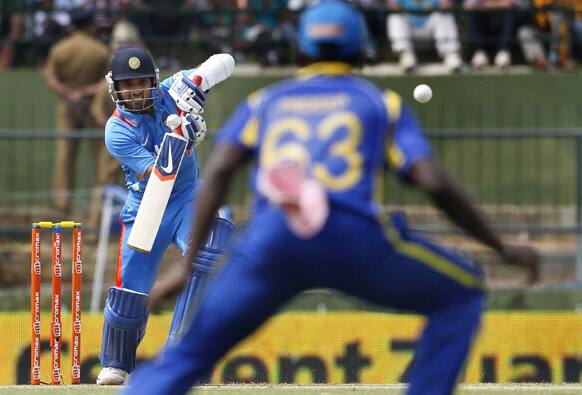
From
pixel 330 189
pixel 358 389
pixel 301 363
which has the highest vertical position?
pixel 330 189

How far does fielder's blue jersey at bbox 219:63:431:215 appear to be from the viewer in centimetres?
460

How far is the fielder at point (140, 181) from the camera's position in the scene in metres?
8.33

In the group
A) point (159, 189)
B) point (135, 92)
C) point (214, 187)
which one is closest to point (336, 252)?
point (214, 187)

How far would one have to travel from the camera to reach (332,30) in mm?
4805

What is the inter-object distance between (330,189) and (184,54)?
435 inches

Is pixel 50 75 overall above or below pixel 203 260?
above

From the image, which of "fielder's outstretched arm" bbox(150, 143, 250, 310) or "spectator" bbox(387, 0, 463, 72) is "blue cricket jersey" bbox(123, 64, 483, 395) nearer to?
"fielder's outstretched arm" bbox(150, 143, 250, 310)

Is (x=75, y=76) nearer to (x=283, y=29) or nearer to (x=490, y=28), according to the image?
(x=283, y=29)

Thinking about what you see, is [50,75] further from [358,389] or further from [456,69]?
[358,389]

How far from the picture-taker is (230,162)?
4793 mm

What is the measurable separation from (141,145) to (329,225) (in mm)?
4024

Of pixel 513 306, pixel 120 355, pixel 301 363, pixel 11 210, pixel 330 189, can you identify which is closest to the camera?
pixel 330 189

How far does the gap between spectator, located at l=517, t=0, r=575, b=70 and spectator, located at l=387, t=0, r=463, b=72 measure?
77cm

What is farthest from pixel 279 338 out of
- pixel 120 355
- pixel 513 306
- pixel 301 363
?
pixel 120 355
